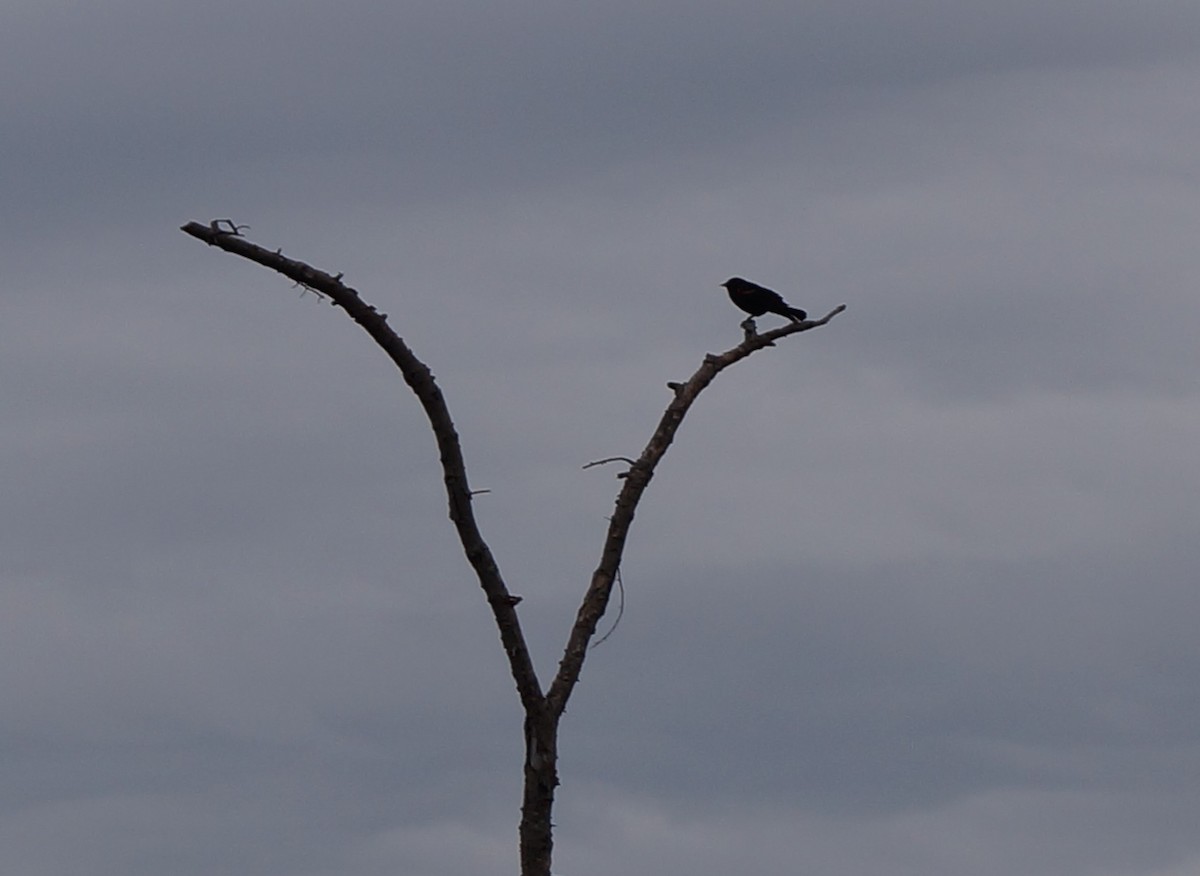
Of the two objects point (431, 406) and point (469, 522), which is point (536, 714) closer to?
point (469, 522)

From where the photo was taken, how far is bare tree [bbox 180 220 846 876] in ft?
58.6

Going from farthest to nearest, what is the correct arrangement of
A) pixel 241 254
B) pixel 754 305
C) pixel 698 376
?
pixel 754 305 < pixel 698 376 < pixel 241 254

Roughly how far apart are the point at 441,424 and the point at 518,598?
1831mm

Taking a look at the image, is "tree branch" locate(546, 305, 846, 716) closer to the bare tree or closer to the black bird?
the bare tree

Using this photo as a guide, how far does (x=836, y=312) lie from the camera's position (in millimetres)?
20516

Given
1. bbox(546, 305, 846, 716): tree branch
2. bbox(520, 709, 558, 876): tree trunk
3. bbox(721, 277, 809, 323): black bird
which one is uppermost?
bbox(721, 277, 809, 323): black bird

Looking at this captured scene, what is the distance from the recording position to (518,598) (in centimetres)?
1873

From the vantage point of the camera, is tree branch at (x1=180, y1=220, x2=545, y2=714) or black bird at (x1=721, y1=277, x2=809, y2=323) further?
black bird at (x1=721, y1=277, x2=809, y2=323)

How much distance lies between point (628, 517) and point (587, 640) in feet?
4.02

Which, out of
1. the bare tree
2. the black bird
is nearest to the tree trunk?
the bare tree

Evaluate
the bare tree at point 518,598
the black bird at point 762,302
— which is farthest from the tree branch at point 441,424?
the black bird at point 762,302

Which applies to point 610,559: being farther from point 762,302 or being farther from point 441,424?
point 762,302

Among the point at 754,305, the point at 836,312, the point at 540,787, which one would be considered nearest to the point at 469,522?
the point at 540,787

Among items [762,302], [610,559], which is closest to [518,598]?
A: [610,559]
